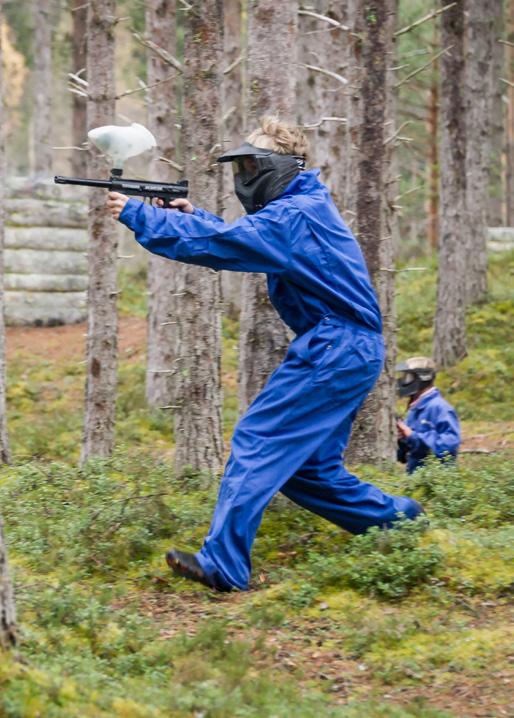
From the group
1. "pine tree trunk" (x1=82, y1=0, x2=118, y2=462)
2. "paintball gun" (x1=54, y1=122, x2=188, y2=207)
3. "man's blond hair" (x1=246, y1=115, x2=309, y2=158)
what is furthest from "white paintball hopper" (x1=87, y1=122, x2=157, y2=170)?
"pine tree trunk" (x1=82, y1=0, x2=118, y2=462)

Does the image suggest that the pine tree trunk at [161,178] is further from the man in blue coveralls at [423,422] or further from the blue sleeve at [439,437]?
the blue sleeve at [439,437]

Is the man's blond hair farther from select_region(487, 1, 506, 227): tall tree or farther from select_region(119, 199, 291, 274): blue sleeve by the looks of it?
select_region(487, 1, 506, 227): tall tree

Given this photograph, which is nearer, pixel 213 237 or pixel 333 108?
pixel 213 237

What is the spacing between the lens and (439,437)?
9875 mm

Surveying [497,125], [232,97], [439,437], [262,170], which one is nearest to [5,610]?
[262,170]

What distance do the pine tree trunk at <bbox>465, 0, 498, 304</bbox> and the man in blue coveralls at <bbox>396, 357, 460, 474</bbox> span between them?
11.8 metres

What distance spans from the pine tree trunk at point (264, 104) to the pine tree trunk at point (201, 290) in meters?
0.71

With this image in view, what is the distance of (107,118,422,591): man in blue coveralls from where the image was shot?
6.21 metres

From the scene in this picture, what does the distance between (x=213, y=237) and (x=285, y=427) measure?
1.18 metres

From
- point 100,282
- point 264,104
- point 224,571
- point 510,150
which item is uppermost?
point 510,150

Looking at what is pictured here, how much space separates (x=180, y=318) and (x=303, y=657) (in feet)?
12.6

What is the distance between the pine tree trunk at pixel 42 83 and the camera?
28.1m

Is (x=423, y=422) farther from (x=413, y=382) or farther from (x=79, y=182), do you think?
(x=79, y=182)

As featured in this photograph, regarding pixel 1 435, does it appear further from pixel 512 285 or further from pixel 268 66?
pixel 512 285
